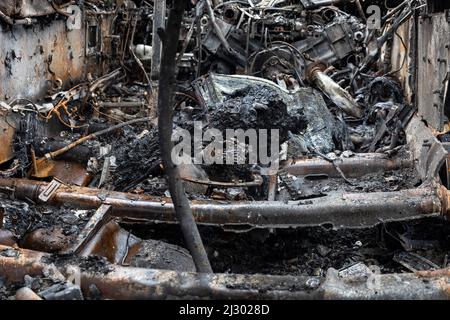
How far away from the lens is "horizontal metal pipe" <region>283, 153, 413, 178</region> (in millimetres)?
5160

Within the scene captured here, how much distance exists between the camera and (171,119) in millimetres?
2445

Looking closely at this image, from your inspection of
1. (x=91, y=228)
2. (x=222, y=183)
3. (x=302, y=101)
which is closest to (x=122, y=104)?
(x=302, y=101)

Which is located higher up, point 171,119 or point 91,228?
point 171,119

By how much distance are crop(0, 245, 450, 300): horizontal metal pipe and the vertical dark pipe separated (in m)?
0.15

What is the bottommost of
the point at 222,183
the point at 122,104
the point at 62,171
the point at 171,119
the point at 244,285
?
the point at 122,104

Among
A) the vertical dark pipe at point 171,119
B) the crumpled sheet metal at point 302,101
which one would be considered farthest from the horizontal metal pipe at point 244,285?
the crumpled sheet metal at point 302,101

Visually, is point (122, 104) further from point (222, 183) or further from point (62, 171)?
point (222, 183)

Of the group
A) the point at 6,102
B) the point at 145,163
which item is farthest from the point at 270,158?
the point at 6,102

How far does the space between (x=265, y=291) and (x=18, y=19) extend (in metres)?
5.21

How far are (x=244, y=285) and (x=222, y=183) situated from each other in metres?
1.69

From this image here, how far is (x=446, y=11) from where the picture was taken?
4.40m

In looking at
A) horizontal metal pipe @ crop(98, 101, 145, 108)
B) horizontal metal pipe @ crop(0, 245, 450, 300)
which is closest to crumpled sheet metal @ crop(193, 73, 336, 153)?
horizontal metal pipe @ crop(98, 101, 145, 108)

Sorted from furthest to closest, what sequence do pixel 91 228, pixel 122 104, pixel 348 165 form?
pixel 122 104 → pixel 348 165 → pixel 91 228
